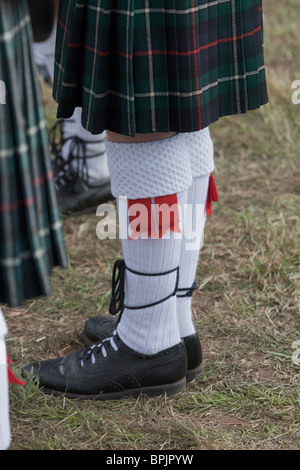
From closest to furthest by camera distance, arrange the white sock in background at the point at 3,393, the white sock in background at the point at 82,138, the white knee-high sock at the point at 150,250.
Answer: the white sock in background at the point at 3,393 → the white knee-high sock at the point at 150,250 → the white sock in background at the point at 82,138

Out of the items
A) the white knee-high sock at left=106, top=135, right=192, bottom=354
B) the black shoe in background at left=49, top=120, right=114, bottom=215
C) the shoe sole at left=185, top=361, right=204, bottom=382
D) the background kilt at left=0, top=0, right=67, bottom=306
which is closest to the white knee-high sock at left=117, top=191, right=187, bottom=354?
the white knee-high sock at left=106, top=135, right=192, bottom=354

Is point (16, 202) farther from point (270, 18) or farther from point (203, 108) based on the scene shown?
point (270, 18)

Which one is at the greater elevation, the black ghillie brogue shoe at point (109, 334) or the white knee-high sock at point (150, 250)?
the white knee-high sock at point (150, 250)

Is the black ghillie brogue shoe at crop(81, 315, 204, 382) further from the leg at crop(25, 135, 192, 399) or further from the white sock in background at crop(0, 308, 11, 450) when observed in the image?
the white sock in background at crop(0, 308, 11, 450)

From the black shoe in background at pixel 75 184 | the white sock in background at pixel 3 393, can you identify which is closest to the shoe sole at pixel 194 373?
the white sock in background at pixel 3 393

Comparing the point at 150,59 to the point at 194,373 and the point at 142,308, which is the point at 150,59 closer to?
the point at 142,308

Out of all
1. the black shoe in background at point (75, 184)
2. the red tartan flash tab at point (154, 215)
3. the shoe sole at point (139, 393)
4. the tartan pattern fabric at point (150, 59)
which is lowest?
the shoe sole at point (139, 393)

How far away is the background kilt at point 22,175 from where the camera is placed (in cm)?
98

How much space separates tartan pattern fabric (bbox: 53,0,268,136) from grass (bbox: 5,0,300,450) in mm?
574

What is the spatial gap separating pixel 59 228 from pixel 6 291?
13 centimetres

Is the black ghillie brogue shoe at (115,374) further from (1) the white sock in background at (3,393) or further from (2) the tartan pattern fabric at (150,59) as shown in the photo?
(2) the tartan pattern fabric at (150,59)
